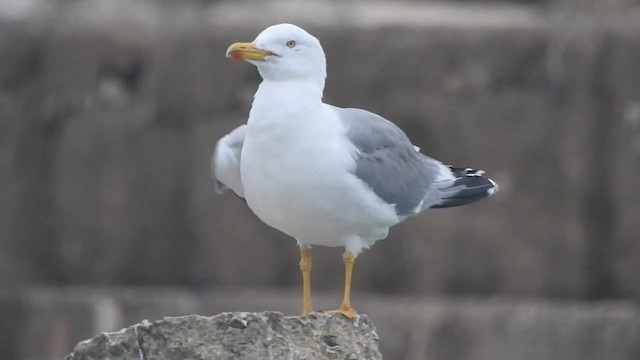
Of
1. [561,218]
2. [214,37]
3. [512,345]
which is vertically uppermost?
[214,37]

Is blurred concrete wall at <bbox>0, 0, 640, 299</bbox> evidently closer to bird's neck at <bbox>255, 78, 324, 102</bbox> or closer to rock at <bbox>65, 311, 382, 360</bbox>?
bird's neck at <bbox>255, 78, 324, 102</bbox>

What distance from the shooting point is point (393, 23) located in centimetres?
757

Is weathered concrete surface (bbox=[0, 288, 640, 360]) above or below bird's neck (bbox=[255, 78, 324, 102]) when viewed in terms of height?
below

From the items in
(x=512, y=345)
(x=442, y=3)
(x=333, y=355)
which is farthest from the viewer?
(x=442, y=3)

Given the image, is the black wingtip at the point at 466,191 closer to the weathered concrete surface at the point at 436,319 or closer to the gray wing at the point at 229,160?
the gray wing at the point at 229,160

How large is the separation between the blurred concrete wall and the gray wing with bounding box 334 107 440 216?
2.04 meters

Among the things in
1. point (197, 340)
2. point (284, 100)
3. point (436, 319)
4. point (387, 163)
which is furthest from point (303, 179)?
point (436, 319)

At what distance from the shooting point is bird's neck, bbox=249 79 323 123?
4.86 m

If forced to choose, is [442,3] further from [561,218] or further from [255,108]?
[255,108]

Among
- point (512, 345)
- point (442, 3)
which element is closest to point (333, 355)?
point (512, 345)

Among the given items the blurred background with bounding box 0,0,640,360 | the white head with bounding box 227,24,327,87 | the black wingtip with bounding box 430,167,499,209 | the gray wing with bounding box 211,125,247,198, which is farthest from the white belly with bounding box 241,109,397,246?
the blurred background with bounding box 0,0,640,360

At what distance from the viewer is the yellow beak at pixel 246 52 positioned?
4828 mm

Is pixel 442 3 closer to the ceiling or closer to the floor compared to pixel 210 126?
closer to the ceiling

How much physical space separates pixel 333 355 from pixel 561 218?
122 inches
